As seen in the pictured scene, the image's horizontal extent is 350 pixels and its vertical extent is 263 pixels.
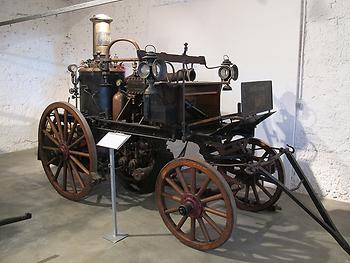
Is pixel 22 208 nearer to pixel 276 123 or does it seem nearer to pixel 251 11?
pixel 276 123

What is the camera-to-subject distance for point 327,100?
3803mm

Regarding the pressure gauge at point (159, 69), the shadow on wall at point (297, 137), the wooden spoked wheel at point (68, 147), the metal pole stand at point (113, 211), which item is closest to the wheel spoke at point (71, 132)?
the wooden spoked wheel at point (68, 147)

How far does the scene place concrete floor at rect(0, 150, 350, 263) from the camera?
2600 mm

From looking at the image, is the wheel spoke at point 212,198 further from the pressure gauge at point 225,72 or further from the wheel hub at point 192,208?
the pressure gauge at point 225,72


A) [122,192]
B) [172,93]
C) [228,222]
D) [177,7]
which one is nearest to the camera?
[228,222]

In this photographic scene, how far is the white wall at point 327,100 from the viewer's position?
3.67 metres

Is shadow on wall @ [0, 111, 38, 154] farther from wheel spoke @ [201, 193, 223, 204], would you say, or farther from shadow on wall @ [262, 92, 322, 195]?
wheel spoke @ [201, 193, 223, 204]

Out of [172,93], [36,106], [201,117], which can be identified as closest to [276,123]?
[201,117]

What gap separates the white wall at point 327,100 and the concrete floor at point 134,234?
364 millimetres

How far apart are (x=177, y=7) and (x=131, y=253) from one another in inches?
139

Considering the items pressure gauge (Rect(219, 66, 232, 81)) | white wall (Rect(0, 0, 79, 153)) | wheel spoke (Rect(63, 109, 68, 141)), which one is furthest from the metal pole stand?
white wall (Rect(0, 0, 79, 153))

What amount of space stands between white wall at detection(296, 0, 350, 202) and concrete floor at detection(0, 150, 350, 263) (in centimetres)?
36

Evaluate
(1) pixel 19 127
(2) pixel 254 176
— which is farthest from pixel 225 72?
(1) pixel 19 127

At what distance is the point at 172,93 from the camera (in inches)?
112
